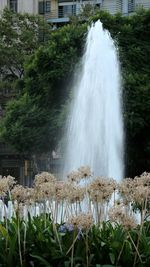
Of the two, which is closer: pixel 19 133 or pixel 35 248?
pixel 35 248

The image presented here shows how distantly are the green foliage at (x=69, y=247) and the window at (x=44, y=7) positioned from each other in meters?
40.3

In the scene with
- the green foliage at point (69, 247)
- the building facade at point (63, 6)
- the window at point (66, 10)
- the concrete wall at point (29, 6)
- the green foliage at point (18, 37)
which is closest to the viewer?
the green foliage at point (69, 247)

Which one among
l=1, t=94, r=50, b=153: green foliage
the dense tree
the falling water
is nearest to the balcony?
the dense tree

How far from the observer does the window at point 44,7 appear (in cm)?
4410

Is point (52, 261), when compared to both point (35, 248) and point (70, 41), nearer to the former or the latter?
point (35, 248)

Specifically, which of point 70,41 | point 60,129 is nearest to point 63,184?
point 60,129

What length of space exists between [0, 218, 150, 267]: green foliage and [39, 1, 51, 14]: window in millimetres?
40336

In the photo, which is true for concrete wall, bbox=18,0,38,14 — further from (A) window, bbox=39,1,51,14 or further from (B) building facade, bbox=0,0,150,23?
(A) window, bbox=39,1,51,14

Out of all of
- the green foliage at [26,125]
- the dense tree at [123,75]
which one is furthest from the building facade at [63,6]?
the green foliage at [26,125]

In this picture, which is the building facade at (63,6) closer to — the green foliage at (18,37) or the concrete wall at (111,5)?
the concrete wall at (111,5)

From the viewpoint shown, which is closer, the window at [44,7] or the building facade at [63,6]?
the building facade at [63,6]

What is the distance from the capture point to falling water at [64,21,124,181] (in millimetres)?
18094

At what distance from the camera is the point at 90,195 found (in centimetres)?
494

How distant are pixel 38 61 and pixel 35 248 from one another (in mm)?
19610
